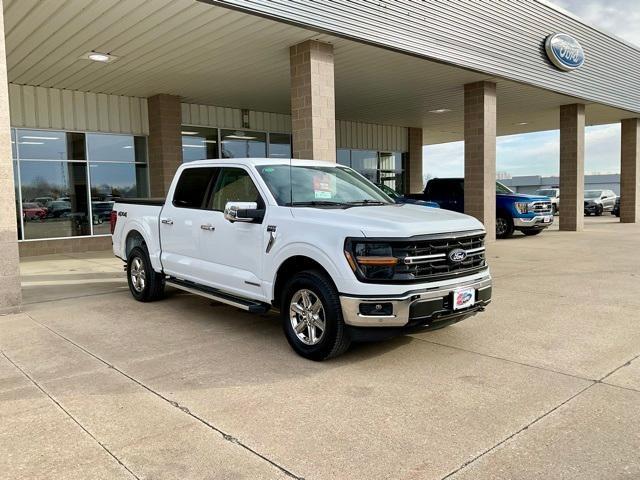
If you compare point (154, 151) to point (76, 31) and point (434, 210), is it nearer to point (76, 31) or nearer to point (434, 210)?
point (76, 31)

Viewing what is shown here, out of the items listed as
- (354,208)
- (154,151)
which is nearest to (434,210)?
(354,208)

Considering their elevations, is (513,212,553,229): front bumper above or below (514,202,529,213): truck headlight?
below

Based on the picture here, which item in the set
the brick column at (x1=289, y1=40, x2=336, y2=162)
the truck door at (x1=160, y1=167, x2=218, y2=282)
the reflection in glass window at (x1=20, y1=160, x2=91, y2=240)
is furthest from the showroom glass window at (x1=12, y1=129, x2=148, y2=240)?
the truck door at (x1=160, y1=167, x2=218, y2=282)

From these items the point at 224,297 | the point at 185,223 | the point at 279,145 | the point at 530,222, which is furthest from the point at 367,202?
the point at 279,145

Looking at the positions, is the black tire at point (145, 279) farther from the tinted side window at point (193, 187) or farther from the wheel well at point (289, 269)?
the wheel well at point (289, 269)

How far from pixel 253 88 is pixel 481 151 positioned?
22.1ft

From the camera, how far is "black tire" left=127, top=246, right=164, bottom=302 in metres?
7.51

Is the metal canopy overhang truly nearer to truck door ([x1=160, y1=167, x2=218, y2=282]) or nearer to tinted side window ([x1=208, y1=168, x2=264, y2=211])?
truck door ([x1=160, y1=167, x2=218, y2=282])

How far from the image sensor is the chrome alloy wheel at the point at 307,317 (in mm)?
4855

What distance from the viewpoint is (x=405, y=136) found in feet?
82.5

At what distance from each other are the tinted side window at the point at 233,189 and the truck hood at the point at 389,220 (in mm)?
776

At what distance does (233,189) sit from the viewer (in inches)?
240

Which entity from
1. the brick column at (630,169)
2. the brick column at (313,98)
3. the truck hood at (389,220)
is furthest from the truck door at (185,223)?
the brick column at (630,169)

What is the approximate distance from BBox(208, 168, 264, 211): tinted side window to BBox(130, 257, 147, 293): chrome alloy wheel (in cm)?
202
